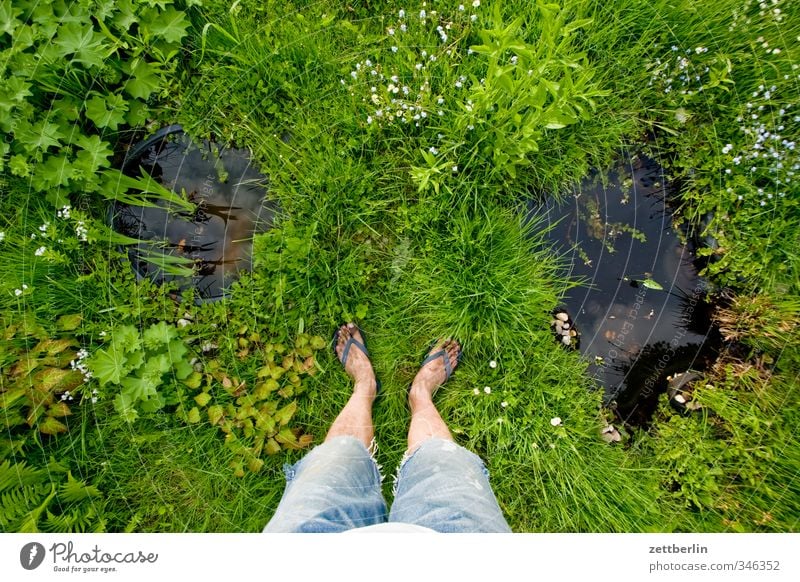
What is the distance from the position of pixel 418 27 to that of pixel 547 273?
1813 mm

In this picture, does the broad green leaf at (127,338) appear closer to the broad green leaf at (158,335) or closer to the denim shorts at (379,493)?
the broad green leaf at (158,335)

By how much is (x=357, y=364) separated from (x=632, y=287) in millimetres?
1894

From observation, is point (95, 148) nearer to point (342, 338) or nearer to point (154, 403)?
point (154, 403)

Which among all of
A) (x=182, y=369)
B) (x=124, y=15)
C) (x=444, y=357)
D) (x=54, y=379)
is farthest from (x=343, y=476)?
(x=124, y=15)

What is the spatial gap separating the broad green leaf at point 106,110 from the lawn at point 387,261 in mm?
15

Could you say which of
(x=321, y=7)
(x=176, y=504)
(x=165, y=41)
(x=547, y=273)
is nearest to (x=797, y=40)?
(x=547, y=273)

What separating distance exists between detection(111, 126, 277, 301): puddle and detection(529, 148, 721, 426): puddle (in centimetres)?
192

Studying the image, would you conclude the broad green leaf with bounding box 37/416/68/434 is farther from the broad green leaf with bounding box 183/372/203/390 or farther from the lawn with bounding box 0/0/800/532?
the broad green leaf with bounding box 183/372/203/390

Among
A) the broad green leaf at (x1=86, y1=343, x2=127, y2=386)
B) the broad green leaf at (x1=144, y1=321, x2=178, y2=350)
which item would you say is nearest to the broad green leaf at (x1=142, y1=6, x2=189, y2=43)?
the broad green leaf at (x1=144, y1=321, x2=178, y2=350)

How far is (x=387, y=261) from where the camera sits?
284 centimetres

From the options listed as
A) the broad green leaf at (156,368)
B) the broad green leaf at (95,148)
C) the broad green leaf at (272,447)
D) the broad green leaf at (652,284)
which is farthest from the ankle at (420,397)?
the broad green leaf at (95,148)

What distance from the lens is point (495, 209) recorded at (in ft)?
9.12
